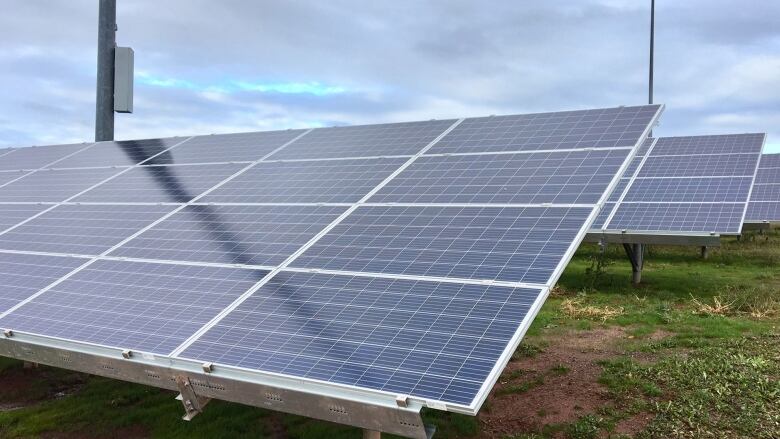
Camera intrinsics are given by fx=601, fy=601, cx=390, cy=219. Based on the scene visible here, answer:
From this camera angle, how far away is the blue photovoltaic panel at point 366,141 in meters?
10.8

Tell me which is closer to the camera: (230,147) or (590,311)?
(230,147)

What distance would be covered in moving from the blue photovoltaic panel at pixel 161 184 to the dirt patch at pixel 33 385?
3247 mm

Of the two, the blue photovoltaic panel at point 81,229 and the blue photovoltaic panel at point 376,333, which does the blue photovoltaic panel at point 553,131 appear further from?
the blue photovoltaic panel at point 81,229

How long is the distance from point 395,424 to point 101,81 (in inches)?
598

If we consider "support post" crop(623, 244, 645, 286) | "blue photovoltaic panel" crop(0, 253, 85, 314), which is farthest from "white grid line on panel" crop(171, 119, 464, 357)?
"support post" crop(623, 244, 645, 286)

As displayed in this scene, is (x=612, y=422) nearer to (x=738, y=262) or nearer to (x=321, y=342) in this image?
(x=321, y=342)

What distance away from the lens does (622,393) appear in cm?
918

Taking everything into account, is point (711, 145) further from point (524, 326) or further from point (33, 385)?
point (33, 385)

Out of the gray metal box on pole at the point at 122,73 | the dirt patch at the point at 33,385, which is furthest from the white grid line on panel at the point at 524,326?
the gray metal box on pole at the point at 122,73

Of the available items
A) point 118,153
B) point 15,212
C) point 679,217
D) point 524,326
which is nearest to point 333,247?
point 524,326

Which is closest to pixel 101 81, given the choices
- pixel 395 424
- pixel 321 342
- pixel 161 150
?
pixel 161 150

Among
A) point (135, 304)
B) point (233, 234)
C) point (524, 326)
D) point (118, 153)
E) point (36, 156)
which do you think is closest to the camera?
point (524, 326)

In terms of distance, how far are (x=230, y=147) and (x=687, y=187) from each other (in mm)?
14156

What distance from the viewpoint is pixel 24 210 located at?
37.6 ft
